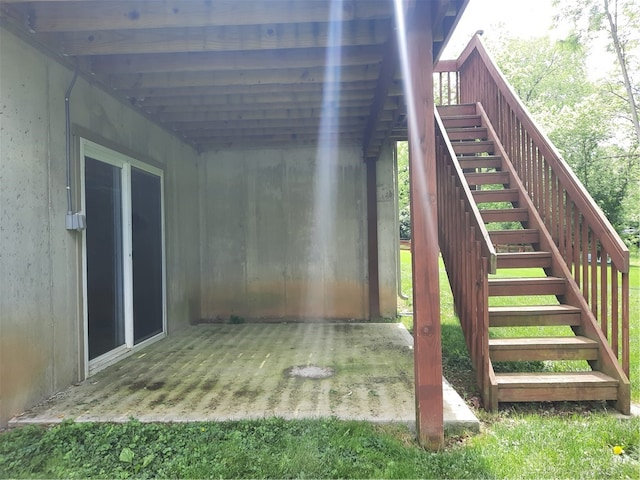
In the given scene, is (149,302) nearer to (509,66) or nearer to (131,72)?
(131,72)

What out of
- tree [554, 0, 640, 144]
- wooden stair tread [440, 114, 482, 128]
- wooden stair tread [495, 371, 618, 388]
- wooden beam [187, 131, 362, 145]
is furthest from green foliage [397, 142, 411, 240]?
wooden stair tread [495, 371, 618, 388]

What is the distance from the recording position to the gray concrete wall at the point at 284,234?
6.27 meters

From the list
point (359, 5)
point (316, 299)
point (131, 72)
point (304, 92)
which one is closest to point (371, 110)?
point (304, 92)

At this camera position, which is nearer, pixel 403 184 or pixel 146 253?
pixel 146 253

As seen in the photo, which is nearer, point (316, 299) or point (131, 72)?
point (131, 72)

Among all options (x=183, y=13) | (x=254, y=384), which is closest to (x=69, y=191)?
(x=183, y=13)

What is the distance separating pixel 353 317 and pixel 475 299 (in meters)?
3.36

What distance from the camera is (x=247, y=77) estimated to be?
380 centimetres

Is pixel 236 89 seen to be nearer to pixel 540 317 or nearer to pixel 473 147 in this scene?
pixel 473 147

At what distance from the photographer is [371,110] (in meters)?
4.79

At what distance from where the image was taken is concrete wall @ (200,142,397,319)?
6.26 m

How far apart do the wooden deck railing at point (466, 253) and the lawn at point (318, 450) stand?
599 millimetres

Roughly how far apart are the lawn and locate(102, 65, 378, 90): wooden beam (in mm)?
2997

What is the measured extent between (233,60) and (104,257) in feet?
7.35
